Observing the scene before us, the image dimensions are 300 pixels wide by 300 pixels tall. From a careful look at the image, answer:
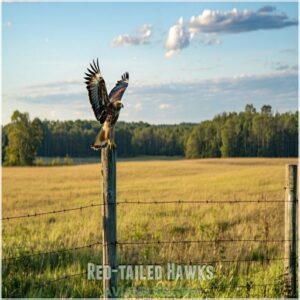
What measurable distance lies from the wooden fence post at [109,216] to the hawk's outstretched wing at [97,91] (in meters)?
0.36

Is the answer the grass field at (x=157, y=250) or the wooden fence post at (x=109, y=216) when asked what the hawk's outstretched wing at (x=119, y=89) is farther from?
the grass field at (x=157, y=250)

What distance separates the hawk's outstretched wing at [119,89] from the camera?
483 cm

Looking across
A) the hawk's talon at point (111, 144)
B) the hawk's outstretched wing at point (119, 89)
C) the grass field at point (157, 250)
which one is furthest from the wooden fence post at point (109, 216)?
the grass field at point (157, 250)

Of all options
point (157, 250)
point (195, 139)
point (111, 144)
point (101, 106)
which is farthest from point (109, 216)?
point (195, 139)

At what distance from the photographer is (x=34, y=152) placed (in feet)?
231

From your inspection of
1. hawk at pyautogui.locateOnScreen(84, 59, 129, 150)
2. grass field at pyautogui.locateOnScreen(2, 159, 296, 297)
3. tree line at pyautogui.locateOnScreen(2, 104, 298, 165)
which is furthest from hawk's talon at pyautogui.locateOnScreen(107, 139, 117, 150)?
tree line at pyautogui.locateOnScreen(2, 104, 298, 165)

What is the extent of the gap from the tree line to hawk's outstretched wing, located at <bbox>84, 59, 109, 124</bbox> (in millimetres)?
65094

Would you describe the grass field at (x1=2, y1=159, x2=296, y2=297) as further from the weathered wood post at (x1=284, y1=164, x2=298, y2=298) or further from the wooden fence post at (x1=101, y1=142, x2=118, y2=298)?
the wooden fence post at (x1=101, y1=142, x2=118, y2=298)

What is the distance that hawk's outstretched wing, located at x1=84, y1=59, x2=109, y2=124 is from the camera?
4.67 m

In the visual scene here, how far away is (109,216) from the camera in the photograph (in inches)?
200

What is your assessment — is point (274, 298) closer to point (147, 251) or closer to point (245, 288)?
point (245, 288)

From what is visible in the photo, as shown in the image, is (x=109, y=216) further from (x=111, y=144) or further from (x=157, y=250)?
(x=157, y=250)

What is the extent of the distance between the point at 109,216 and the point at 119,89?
1.25 m

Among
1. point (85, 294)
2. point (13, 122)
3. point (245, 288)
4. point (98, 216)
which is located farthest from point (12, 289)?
point (13, 122)
